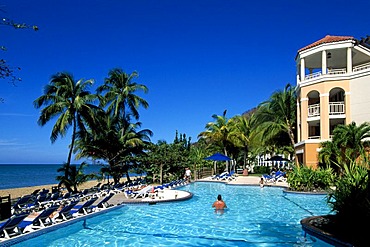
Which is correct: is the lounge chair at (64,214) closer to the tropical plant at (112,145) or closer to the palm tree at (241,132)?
the tropical plant at (112,145)

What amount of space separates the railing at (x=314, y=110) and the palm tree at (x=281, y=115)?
5.00 metres

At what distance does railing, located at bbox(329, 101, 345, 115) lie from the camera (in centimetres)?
2545

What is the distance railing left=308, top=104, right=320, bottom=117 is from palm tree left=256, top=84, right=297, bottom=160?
5.00 meters

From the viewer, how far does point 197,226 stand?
11.6 m

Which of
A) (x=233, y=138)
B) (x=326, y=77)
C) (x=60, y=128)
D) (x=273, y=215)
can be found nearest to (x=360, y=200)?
(x=273, y=215)

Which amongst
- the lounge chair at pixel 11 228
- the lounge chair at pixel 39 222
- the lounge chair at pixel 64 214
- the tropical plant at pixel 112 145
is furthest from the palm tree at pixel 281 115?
the lounge chair at pixel 11 228

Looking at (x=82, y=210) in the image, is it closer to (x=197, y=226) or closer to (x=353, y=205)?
(x=197, y=226)

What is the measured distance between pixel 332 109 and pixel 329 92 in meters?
1.32

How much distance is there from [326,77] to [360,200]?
1857 centimetres

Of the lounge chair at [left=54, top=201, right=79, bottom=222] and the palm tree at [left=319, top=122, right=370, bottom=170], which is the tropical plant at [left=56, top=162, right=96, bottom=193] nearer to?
the lounge chair at [left=54, top=201, right=79, bottom=222]

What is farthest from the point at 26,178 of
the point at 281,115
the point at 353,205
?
the point at 353,205

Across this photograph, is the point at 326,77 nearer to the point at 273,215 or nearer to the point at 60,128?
the point at 273,215

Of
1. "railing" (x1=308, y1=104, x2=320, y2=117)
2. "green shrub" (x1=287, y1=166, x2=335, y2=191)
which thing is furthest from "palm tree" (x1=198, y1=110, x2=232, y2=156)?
"green shrub" (x1=287, y1=166, x2=335, y2=191)

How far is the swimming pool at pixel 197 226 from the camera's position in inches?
380
